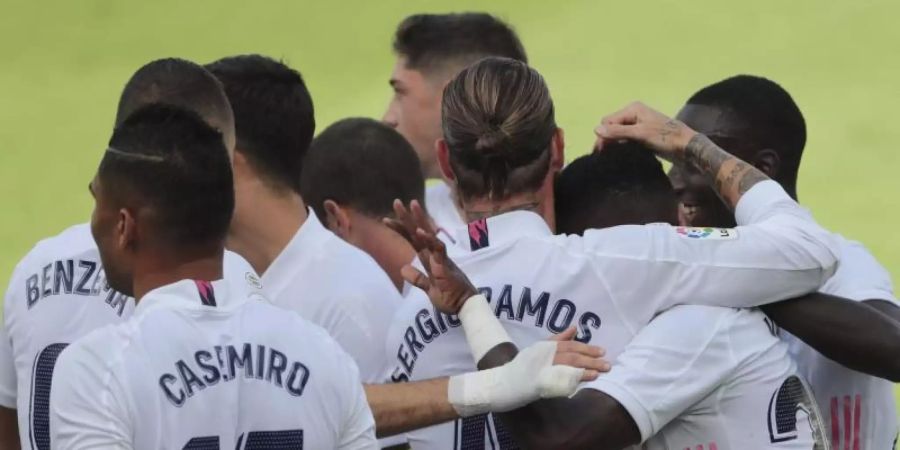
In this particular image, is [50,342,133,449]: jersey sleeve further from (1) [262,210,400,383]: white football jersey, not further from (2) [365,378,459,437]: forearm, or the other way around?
(1) [262,210,400,383]: white football jersey

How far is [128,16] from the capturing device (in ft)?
35.1

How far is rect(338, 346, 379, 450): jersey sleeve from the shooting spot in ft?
9.77

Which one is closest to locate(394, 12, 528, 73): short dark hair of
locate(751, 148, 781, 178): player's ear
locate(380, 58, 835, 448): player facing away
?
locate(751, 148, 781, 178): player's ear

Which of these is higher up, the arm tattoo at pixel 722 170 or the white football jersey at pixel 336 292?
the arm tattoo at pixel 722 170

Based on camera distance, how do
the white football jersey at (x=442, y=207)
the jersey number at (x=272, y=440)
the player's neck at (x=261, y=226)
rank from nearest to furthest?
the jersey number at (x=272, y=440) → the player's neck at (x=261, y=226) → the white football jersey at (x=442, y=207)

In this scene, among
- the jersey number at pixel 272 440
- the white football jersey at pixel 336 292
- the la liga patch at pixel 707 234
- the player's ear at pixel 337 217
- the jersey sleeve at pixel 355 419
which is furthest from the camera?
the player's ear at pixel 337 217

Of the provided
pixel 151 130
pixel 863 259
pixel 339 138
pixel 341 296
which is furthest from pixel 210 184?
pixel 339 138

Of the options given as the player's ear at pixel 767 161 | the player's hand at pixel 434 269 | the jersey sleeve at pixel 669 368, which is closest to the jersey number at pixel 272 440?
the player's hand at pixel 434 269

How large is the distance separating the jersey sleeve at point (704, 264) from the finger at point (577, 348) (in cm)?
16

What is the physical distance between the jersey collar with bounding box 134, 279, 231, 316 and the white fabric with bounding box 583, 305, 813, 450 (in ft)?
2.52

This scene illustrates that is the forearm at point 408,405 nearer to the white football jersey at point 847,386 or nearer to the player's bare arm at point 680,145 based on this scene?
the player's bare arm at point 680,145

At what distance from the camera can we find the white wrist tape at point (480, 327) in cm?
320

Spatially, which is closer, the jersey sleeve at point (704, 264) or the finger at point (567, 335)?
the finger at point (567, 335)

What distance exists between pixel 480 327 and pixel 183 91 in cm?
100
